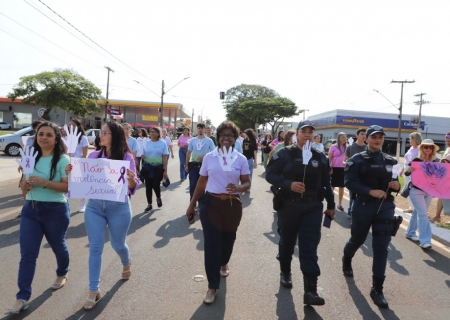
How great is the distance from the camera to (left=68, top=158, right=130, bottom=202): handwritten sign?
3.81m

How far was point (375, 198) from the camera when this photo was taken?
4273 mm

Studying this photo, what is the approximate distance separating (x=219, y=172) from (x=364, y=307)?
201 cm

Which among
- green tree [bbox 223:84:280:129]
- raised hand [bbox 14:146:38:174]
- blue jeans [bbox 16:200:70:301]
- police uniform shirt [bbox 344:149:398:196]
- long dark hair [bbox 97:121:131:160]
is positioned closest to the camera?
blue jeans [bbox 16:200:70:301]

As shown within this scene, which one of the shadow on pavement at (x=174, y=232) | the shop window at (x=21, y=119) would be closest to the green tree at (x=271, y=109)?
the shop window at (x=21, y=119)

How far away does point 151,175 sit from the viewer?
26.3ft

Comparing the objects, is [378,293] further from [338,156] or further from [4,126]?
[4,126]

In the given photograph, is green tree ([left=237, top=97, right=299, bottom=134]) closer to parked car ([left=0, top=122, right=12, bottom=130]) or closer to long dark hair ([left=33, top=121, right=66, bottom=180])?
A: parked car ([left=0, top=122, right=12, bottom=130])

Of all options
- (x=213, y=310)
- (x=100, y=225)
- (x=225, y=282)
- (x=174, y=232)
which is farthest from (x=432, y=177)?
(x=100, y=225)

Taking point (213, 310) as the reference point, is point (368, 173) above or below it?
above

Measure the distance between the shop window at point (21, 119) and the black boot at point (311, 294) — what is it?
6117 cm

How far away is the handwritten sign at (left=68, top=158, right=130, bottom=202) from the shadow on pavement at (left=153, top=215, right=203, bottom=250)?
7.16 ft

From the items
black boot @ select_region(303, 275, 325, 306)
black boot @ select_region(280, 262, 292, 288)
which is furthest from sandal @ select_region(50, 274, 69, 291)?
black boot @ select_region(303, 275, 325, 306)

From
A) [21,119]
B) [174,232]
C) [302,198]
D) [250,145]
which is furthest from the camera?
[21,119]

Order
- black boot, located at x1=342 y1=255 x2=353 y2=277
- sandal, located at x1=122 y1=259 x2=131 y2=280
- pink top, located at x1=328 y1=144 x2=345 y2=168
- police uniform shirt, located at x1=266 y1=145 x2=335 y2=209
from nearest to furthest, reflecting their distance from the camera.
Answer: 1. police uniform shirt, located at x1=266 y1=145 x2=335 y2=209
2. sandal, located at x1=122 y1=259 x2=131 y2=280
3. black boot, located at x1=342 y1=255 x2=353 y2=277
4. pink top, located at x1=328 y1=144 x2=345 y2=168
